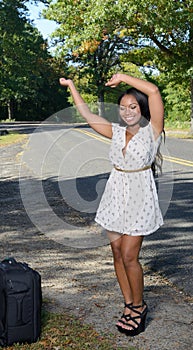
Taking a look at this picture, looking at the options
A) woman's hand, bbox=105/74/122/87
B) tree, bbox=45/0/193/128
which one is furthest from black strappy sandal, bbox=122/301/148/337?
tree, bbox=45/0/193/128

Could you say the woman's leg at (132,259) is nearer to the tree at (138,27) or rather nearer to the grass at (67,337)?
the grass at (67,337)

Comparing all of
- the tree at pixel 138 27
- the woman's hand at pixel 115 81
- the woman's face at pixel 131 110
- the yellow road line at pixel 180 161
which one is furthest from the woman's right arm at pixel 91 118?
the tree at pixel 138 27

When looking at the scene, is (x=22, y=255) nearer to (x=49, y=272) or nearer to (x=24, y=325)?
(x=49, y=272)

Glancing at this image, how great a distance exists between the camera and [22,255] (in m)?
6.15

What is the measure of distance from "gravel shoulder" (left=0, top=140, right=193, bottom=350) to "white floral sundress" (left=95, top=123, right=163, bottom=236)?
805 millimetres

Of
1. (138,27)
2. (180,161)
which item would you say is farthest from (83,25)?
(180,161)

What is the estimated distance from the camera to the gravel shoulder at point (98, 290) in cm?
403

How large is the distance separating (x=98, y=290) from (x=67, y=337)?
1062 mm

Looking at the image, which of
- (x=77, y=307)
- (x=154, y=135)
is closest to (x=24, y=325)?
(x=77, y=307)

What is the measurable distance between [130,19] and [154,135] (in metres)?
21.6

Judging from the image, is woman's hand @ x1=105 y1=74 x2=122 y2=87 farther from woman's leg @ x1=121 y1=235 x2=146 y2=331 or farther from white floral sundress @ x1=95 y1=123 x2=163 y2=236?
woman's leg @ x1=121 y1=235 x2=146 y2=331

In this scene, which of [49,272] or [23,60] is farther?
[23,60]

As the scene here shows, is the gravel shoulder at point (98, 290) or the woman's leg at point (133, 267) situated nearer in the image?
the woman's leg at point (133, 267)

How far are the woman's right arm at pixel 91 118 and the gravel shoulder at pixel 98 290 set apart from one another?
58.9 inches
